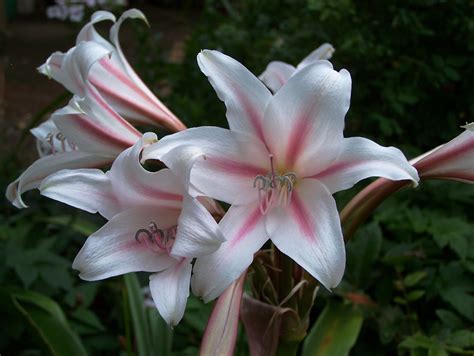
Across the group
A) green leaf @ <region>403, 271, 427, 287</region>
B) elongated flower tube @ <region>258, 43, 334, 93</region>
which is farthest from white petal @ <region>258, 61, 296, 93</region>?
green leaf @ <region>403, 271, 427, 287</region>

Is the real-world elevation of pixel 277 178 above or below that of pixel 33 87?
above

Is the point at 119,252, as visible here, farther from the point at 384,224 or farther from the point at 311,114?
the point at 384,224

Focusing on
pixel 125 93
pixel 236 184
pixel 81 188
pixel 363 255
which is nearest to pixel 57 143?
pixel 125 93

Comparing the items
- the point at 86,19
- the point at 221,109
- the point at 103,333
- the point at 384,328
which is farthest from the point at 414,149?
the point at 86,19

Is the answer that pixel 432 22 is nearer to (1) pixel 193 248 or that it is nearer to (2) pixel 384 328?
(2) pixel 384 328

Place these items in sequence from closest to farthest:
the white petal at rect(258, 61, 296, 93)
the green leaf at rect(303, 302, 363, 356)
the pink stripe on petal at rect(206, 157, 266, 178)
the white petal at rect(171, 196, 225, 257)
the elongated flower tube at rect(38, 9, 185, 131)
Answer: the white petal at rect(171, 196, 225, 257) → the pink stripe on petal at rect(206, 157, 266, 178) → the elongated flower tube at rect(38, 9, 185, 131) → the white petal at rect(258, 61, 296, 93) → the green leaf at rect(303, 302, 363, 356)

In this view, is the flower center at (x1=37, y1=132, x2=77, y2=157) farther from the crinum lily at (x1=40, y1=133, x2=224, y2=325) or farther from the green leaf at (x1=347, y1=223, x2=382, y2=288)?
the green leaf at (x1=347, y1=223, x2=382, y2=288)

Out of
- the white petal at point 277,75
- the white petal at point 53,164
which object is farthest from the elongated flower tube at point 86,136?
the white petal at point 277,75
